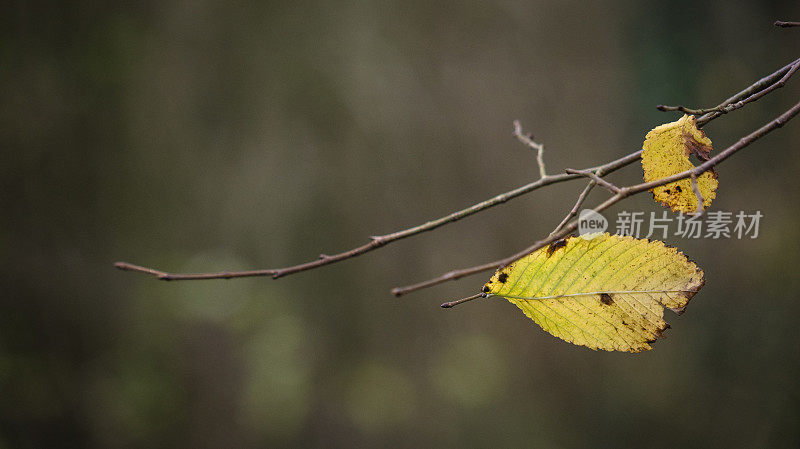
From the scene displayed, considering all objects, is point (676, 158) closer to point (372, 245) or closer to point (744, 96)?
point (744, 96)

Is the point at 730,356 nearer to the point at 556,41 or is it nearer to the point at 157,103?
the point at 556,41

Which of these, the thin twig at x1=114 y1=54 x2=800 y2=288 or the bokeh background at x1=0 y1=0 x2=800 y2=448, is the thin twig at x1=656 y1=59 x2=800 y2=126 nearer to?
the thin twig at x1=114 y1=54 x2=800 y2=288

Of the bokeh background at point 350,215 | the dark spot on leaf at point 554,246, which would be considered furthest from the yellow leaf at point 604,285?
the bokeh background at point 350,215

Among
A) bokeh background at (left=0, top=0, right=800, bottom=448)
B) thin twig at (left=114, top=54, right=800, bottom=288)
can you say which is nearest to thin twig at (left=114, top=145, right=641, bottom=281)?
thin twig at (left=114, top=54, right=800, bottom=288)

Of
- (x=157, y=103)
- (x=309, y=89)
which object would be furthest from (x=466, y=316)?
(x=157, y=103)

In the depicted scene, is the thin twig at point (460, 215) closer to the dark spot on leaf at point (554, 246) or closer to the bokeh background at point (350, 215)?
the dark spot on leaf at point (554, 246)

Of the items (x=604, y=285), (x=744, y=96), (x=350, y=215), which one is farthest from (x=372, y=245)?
(x=350, y=215)
